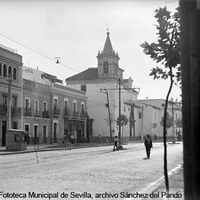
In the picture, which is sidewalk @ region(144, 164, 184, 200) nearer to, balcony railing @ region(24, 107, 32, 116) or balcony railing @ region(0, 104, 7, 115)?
balcony railing @ region(0, 104, 7, 115)

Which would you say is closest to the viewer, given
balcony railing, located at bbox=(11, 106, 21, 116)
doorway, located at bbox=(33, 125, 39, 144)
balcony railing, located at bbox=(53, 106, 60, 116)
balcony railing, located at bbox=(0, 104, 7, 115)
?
balcony railing, located at bbox=(0, 104, 7, 115)

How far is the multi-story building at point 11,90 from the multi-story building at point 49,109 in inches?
73.7

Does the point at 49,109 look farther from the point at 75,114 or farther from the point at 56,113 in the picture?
the point at 75,114

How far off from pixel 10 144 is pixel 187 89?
3020 cm

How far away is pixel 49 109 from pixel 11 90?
33.4 ft

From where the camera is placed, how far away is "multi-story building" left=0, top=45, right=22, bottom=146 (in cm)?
4012

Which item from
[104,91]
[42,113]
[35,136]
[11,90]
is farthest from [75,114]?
[11,90]

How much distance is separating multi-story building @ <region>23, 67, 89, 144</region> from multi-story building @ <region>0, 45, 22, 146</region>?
187 cm

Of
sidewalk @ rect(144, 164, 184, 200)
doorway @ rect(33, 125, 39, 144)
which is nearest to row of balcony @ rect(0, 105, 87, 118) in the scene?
doorway @ rect(33, 125, 39, 144)

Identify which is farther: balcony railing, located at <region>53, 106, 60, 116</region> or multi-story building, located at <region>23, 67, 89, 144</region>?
balcony railing, located at <region>53, 106, 60, 116</region>

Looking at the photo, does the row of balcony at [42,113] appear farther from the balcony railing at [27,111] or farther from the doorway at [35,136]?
the doorway at [35,136]

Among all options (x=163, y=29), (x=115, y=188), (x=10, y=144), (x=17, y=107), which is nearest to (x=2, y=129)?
(x=17, y=107)

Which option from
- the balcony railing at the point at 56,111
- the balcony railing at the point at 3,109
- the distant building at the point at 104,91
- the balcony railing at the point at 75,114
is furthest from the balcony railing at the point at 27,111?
the distant building at the point at 104,91

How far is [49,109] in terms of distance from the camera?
5138 centimetres
